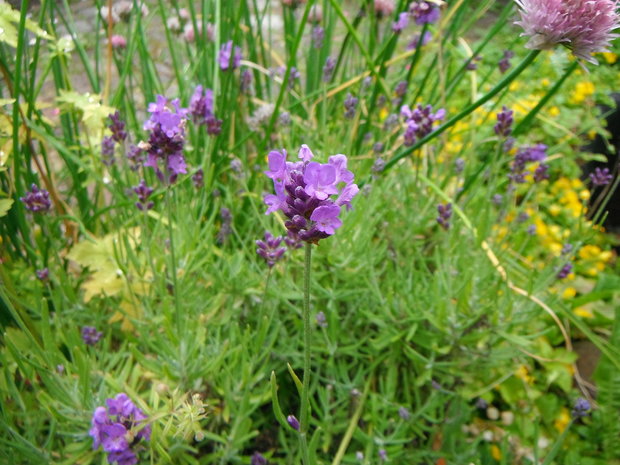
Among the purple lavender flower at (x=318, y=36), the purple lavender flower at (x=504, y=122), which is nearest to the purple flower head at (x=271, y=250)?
the purple lavender flower at (x=504, y=122)

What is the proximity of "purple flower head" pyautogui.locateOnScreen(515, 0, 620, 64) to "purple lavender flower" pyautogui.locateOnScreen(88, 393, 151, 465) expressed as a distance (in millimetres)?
891

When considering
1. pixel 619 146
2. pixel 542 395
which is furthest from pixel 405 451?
pixel 619 146

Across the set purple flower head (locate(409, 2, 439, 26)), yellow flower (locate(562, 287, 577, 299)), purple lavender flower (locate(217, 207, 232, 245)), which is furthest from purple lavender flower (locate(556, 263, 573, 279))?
purple lavender flower (locate(217, 207, 232, 245))

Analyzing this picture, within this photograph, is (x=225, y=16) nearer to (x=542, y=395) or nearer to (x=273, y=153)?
(x=273, y=153)

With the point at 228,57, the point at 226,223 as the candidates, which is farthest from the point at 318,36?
the point at 226,223

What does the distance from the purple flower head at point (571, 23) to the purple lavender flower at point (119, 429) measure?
35.1 inches

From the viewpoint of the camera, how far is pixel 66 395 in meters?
1.03

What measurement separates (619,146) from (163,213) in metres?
2.00

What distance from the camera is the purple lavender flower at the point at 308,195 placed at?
0.60 m

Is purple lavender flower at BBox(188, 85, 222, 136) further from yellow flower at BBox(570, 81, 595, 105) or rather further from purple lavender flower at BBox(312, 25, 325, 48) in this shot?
yellow flower at BBox(570, 81, 595, 105)

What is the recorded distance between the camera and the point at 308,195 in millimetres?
605

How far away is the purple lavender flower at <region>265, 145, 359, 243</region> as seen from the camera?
601 millimetres

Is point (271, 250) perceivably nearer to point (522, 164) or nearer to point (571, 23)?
point (571, 23)

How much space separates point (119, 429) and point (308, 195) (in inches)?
21.9
